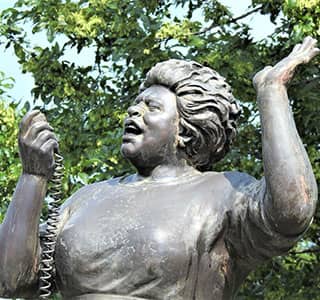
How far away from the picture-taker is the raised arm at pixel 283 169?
5617mm

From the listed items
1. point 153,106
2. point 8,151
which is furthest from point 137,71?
point 153,106

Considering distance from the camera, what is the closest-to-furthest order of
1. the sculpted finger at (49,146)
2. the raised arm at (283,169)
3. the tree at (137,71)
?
1. the raised arm at (283,169)
2. the sculpted finger at (49,146)
3. the tree at (137,71)

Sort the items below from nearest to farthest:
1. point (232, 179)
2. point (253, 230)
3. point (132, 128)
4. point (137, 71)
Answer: point (253, 230)
point (232, 179)
point (132, 128)
point (137, 71)

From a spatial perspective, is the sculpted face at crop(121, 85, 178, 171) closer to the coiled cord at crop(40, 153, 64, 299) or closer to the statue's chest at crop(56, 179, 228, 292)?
the statue's chest at crop(56, 179, 228, 292)

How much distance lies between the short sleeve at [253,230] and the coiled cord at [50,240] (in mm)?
713

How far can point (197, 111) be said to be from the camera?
6.12 m

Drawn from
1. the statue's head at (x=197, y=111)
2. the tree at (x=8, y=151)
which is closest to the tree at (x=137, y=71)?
the tree at (x=8, y=151)

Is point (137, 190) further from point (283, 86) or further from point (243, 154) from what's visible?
point (243, 154)

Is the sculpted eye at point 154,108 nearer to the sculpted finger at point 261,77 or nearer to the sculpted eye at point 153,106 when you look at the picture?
the sculpted eye at point 153,106

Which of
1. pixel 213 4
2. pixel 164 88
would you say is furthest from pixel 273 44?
pixel 164 88

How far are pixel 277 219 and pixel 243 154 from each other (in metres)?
6.97

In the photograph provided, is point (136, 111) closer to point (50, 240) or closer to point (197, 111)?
point (197, 111)

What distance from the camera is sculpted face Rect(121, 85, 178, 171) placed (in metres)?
6.10

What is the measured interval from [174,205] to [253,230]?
0.35 meters
